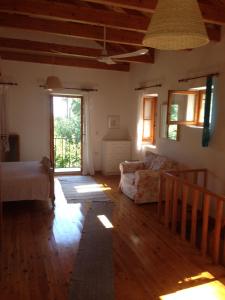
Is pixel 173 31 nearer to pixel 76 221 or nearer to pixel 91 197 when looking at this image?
pixel 76 221

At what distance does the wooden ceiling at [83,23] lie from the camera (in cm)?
360

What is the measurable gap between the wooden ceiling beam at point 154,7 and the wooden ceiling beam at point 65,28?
1591mm

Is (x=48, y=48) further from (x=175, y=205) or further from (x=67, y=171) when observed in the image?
A: (x=175, y=205)

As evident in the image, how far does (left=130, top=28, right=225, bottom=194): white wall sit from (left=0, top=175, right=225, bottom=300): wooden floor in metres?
1.27

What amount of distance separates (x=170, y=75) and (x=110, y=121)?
8.01ft

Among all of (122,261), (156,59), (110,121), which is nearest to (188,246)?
(122,261)

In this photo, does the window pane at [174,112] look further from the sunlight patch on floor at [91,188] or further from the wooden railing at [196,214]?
the sunlight patch on floor at [91,188]

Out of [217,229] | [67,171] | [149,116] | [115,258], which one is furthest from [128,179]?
[67,171]

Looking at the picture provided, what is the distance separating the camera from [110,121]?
7371 mm

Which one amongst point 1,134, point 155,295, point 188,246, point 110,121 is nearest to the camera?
point 155,295

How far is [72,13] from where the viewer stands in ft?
12.9

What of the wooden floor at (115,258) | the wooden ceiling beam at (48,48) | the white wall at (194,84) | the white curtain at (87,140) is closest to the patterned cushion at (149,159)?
the white wall at (194,84)

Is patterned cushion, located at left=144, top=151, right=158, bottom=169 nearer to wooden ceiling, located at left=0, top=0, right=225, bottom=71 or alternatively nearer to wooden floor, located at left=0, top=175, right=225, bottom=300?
wooden floor, located at left=0, top=175, right=225, bottom=300

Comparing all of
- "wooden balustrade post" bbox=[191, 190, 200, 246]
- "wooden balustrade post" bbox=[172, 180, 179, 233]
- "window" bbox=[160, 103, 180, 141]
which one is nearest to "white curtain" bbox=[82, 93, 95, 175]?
"window" bbox=[160, 103, 180, 141]
